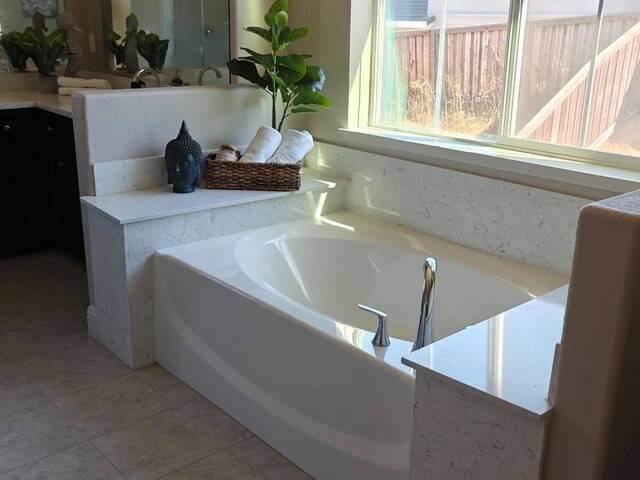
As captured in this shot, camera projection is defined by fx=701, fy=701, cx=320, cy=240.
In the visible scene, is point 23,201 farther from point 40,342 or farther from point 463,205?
point 463,205

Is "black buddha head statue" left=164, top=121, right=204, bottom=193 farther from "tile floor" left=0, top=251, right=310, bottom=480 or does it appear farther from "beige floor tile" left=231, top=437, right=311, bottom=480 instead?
"beige floor tile" left=231, top=437, right=311, bottom=480

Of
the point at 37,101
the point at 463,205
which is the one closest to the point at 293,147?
the point at 463,205

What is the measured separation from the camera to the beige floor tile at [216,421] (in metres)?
2.41

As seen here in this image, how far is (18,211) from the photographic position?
13.0ft

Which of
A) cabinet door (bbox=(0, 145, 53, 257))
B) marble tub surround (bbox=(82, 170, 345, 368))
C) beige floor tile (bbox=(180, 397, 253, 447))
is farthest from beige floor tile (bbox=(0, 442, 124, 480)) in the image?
cabinet door (bbox=(0, 145, 53, 257))

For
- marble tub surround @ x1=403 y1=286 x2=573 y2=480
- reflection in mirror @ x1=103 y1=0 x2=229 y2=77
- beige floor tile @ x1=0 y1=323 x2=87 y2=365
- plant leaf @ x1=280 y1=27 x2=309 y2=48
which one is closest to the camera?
marble tub surround @ x1=403 y1=286 x2=573 y2=480

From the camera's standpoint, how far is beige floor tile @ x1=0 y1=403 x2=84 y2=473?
228 centimetres

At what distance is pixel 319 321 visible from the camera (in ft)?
6.98

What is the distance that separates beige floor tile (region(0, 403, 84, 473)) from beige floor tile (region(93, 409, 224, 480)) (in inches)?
5.1

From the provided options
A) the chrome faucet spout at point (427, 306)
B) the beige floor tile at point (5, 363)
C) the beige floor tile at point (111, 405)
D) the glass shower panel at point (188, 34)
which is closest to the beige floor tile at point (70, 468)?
the beige floor tile at point (111, 405)

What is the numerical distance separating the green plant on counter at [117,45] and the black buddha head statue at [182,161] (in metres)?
1.68

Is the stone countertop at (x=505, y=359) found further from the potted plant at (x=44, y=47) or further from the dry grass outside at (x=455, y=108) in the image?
the potted plant at (x=44, y=47)

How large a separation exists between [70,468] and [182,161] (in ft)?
4.27

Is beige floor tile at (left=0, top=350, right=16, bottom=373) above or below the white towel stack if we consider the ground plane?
below
